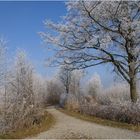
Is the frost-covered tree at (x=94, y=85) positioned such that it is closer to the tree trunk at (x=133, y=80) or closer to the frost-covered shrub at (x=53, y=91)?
the frost-covered shrub at (x=53, y=91)


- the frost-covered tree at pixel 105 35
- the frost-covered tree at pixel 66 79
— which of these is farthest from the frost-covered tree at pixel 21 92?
the frost-covered tree at pixel 66 79

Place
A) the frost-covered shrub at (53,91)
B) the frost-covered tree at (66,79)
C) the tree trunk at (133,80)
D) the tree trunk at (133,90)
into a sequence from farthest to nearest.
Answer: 1. the frost-covered tree at (66,79)
2. the frost-covered shrub at (53,91)
3. the tree trunk at (133,90)
4. the tree trunk at (133,80)

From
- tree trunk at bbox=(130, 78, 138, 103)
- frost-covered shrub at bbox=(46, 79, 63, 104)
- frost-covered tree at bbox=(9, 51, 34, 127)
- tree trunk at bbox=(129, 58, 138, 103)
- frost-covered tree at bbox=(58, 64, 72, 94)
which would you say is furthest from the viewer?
frost-covered tree at bbox=(58, 64, 72, 94)

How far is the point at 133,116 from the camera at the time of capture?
16.4 m

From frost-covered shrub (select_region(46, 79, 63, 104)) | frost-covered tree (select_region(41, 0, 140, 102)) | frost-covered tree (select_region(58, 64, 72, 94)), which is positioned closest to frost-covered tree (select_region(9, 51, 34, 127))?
frost-covered tree (select_region(41, 0, 140, 102))

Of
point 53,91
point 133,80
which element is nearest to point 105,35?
point 133,80

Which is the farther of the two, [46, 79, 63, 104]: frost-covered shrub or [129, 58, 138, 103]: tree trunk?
[46, 79, 63, 104]: frost-covered shrub

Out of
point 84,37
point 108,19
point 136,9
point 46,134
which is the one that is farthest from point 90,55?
point 46,134

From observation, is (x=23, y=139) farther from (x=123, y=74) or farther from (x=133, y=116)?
(x=123, y=74)

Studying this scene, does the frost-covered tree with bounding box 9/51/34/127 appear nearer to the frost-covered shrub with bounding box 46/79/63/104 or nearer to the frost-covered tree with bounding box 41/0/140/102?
the frost-covered tree with bounding box 41/0/140/102

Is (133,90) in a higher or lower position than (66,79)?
lower

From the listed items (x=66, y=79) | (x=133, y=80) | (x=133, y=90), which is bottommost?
(x=133, y=90)

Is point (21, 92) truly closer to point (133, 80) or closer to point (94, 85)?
point (133, 80)

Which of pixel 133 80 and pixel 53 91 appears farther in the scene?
pixel 53 91
